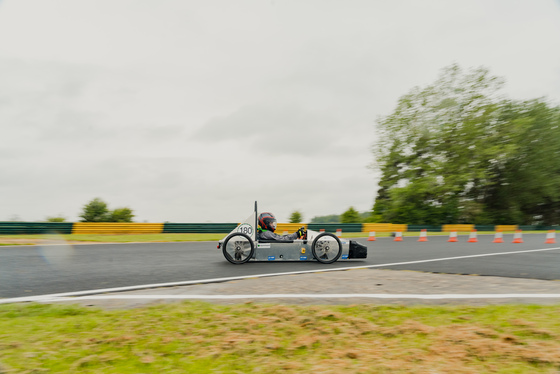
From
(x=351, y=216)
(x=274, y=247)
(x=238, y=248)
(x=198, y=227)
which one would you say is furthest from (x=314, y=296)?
(x=351, y=216)

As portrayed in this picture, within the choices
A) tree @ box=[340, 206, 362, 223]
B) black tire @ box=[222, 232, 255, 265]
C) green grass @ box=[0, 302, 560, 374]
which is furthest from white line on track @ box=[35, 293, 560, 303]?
tree @ box=[340, 206, 362, 223]

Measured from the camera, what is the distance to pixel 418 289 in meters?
6.68

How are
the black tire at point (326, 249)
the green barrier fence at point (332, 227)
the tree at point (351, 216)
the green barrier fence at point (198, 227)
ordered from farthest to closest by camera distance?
the tree at point (351, 216)
the green barrier fence at point (332, 227)
the green barrier fence at point (198, 227)
the black tire at point (326, 249)

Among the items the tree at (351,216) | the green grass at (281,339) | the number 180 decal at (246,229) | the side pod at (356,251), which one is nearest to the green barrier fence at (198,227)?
the tree at (351,216)

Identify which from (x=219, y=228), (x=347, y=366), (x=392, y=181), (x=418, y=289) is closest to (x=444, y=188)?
(x=392, y=181)

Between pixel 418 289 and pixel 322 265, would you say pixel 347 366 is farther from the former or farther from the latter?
pixel 322 265

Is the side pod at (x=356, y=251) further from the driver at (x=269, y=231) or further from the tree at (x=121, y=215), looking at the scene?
the tree at (x=121, y=215)

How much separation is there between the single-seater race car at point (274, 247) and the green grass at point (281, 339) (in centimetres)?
493

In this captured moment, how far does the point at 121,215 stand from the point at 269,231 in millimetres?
21085

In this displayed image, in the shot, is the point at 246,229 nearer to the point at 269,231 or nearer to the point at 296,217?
the point at 269,231

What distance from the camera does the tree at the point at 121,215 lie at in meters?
28.7

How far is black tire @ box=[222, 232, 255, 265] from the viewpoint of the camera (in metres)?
10.2

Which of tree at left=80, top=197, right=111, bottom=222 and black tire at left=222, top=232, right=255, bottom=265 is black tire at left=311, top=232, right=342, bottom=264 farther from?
tree at left=80, top=197, right=111, bottom=222

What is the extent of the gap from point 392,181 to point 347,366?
38.9 m
